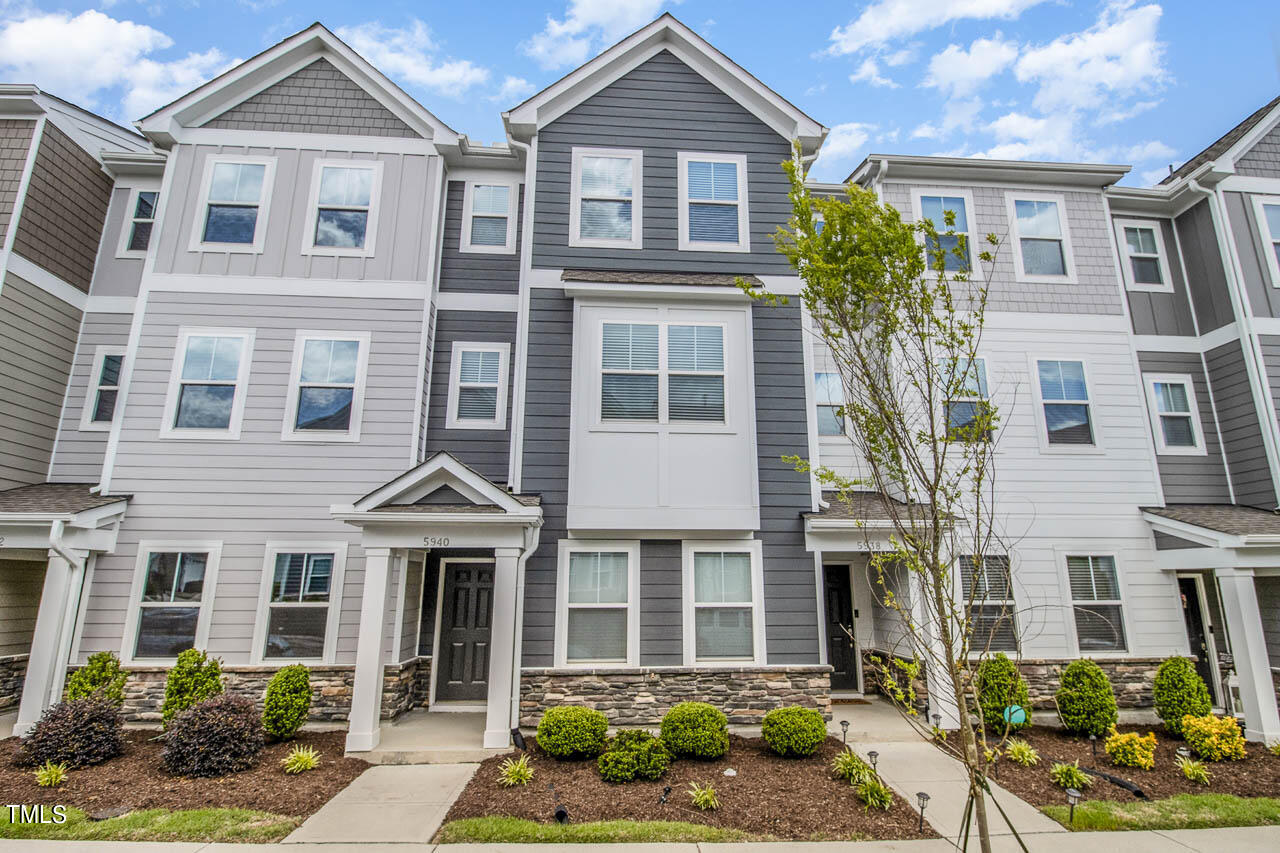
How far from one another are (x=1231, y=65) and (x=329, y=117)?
605 inches

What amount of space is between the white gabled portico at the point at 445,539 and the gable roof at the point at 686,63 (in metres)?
5.99

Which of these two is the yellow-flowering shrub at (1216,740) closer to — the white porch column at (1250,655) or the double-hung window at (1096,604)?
the white porch column at (1250,655)

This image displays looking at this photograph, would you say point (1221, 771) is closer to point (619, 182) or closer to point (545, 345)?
point (545, 345)

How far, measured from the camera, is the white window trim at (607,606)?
8469mm

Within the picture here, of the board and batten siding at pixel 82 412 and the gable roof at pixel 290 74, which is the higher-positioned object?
the gable roof at pixel 290 74

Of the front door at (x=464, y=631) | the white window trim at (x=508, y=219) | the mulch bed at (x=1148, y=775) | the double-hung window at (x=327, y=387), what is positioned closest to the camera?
the mulch bed at (x=1148, y=775)

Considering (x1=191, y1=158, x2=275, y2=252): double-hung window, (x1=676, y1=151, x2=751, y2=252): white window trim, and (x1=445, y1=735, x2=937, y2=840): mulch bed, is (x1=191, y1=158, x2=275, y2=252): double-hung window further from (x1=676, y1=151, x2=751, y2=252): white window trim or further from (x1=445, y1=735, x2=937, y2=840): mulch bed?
(x1=445, y1=735, x2=937, y2=840): mulch bed

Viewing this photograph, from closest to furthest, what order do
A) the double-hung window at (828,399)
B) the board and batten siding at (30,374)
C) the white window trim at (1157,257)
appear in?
the board and batten siding at (30,374) < the double-hung window at (828,399) < the white window trim at (1157,257)

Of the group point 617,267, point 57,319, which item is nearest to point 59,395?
point 57,319

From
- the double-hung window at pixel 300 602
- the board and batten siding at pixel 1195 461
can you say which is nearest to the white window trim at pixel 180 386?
the double-hung window at pixel 300 602

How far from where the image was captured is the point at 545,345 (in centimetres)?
938

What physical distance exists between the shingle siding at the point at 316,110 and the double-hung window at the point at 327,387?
363cm

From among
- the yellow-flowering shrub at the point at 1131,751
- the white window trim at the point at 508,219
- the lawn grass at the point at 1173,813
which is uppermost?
the white window trim at the point at 508,219

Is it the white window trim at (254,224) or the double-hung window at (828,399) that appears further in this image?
the double-hung window at (828,399)
